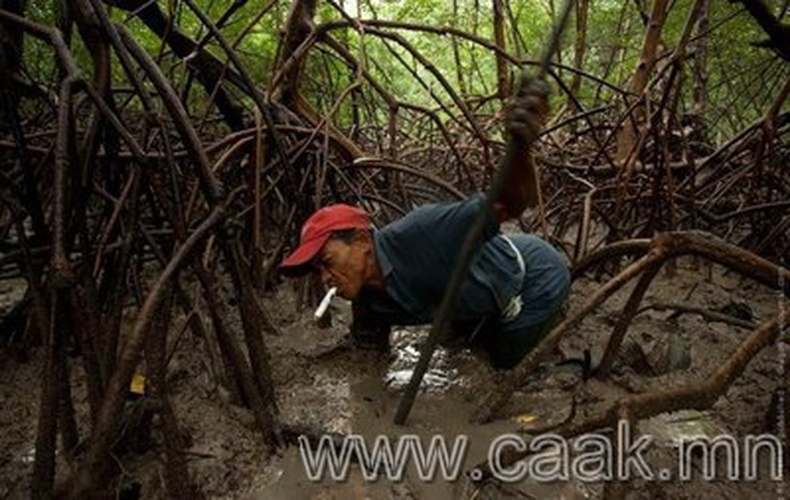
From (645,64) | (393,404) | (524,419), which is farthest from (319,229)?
(645,64)

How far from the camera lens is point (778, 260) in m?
3.02

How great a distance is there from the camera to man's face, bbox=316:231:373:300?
1.88m

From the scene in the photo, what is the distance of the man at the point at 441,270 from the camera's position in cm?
186

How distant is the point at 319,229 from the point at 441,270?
0.43m

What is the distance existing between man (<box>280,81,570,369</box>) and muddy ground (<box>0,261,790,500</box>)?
0.16m

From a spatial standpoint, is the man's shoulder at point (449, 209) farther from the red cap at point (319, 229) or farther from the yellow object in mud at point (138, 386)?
the yellow object in mud at point (138, 386)

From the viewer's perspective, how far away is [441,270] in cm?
196

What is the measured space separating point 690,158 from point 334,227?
2121mm

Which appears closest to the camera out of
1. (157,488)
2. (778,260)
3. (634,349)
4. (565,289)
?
(157,488)

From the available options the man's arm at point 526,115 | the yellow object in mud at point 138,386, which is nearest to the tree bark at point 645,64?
the man's arm at point 526,115

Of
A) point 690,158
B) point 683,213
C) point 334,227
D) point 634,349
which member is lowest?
point 634,349

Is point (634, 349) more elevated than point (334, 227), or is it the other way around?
point (334, 227)

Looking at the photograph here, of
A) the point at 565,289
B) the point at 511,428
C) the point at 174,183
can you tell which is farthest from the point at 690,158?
the point at 174,183

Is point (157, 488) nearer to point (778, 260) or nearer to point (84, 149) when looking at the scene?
point (84, 149)
